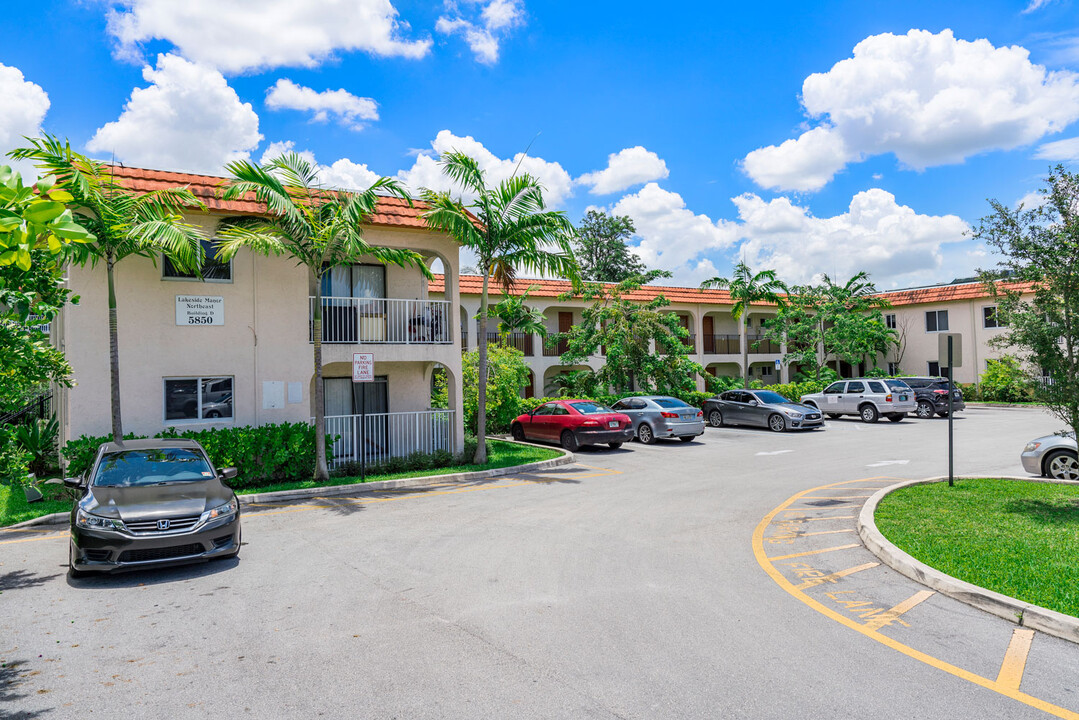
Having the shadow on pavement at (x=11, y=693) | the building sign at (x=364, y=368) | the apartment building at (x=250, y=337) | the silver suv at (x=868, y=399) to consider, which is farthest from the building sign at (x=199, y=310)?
the silver suv at (x=868, y=399)

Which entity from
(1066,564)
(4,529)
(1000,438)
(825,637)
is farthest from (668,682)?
(1000,438)

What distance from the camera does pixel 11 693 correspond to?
4574 mm

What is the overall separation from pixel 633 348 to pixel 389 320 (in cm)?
1258

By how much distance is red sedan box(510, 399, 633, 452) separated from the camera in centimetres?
1878

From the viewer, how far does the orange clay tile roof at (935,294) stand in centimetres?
3738

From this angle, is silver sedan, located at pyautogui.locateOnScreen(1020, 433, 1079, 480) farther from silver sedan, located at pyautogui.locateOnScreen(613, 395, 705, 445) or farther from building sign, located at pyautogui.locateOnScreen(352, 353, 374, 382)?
building sign, located at pyautogui.locateOnScreen(352, 353, 374, 382)

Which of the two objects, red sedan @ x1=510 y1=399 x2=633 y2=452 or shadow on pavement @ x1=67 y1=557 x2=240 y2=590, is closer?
shadow on pavement @ x1=67 y1=557 x2=240 y2=590

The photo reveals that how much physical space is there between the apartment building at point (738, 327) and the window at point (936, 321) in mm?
50

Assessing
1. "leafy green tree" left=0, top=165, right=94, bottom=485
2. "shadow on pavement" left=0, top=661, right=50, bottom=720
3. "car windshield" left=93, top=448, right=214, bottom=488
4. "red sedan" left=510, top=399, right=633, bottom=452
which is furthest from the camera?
"red sedan" left=510, top=399, right=633, bottom=452

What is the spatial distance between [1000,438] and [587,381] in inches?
548

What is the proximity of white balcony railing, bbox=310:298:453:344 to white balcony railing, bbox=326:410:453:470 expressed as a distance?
183 centimetres

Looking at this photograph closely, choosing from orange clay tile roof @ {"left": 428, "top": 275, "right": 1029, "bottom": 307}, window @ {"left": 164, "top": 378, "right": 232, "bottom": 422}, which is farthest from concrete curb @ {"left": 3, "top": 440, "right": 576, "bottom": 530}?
orange clay tile roof @ {"left": 428, "top": 275, "right": 1029, "bottom": 307}

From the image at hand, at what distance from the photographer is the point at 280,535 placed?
937cm

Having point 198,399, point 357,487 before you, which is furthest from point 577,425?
point 198,399
